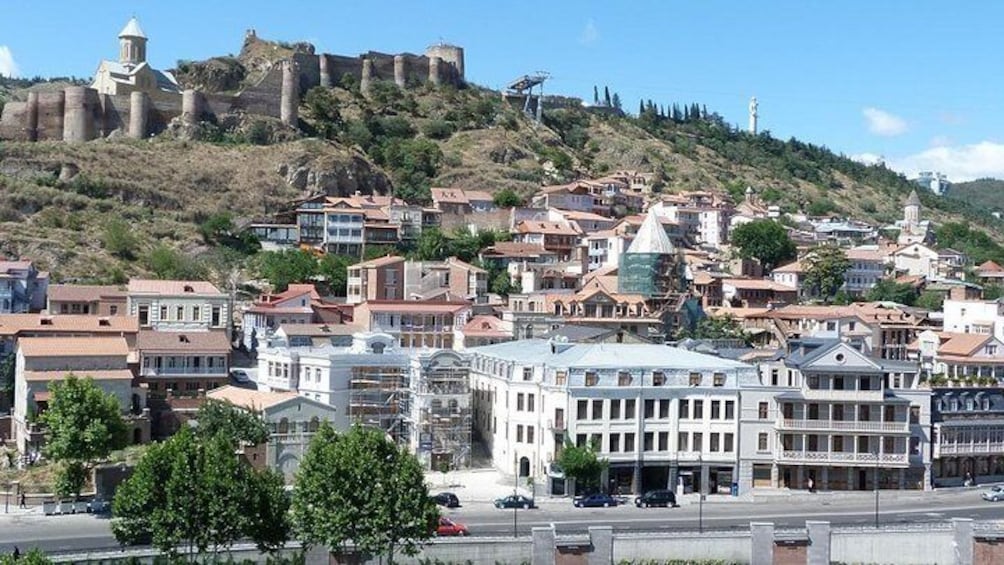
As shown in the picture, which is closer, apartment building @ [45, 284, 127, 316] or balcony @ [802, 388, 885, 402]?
balcony @ [802, 388, 885, 402]

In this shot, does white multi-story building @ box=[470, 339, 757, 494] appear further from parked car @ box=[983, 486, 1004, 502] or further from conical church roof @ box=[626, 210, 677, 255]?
conical church roof @ box=[626, 210, 677, 255]

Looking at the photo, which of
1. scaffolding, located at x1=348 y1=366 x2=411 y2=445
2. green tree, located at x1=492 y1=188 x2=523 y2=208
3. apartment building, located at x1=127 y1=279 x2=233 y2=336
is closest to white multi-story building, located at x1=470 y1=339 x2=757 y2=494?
scaffolding, located at x1=348 y1=366 x2=411 y2=445

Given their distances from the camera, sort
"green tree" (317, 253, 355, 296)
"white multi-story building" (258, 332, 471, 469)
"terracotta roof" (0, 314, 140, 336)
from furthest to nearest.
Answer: "green tree" (317, 253, 355, 296) < "terracotta roof" (0, 314, 140, 336) < "white multi-story building" (258, 332, 471, 469)

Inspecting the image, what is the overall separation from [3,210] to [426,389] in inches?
1916

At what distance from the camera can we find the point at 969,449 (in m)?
60.2

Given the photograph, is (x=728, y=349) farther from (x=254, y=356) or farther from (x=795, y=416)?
(x=254, y=356)

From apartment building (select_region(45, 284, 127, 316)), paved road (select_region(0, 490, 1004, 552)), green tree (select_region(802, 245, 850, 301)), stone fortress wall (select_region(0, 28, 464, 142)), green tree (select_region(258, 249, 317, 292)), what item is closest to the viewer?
paved road (select_region(0, 490, 1004, 552))

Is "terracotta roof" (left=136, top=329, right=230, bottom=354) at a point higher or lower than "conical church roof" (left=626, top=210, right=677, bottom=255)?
lower

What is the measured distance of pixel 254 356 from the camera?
75062 mm

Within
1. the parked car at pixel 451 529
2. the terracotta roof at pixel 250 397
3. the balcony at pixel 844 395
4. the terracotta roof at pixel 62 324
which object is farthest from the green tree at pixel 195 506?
the terracotta roof at pixel 62 324

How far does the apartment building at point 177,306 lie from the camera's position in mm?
72875

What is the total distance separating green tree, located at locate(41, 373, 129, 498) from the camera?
52094mm

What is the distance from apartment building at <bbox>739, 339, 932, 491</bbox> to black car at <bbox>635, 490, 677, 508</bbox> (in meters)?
4.94

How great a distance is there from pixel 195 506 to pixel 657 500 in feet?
68.3
